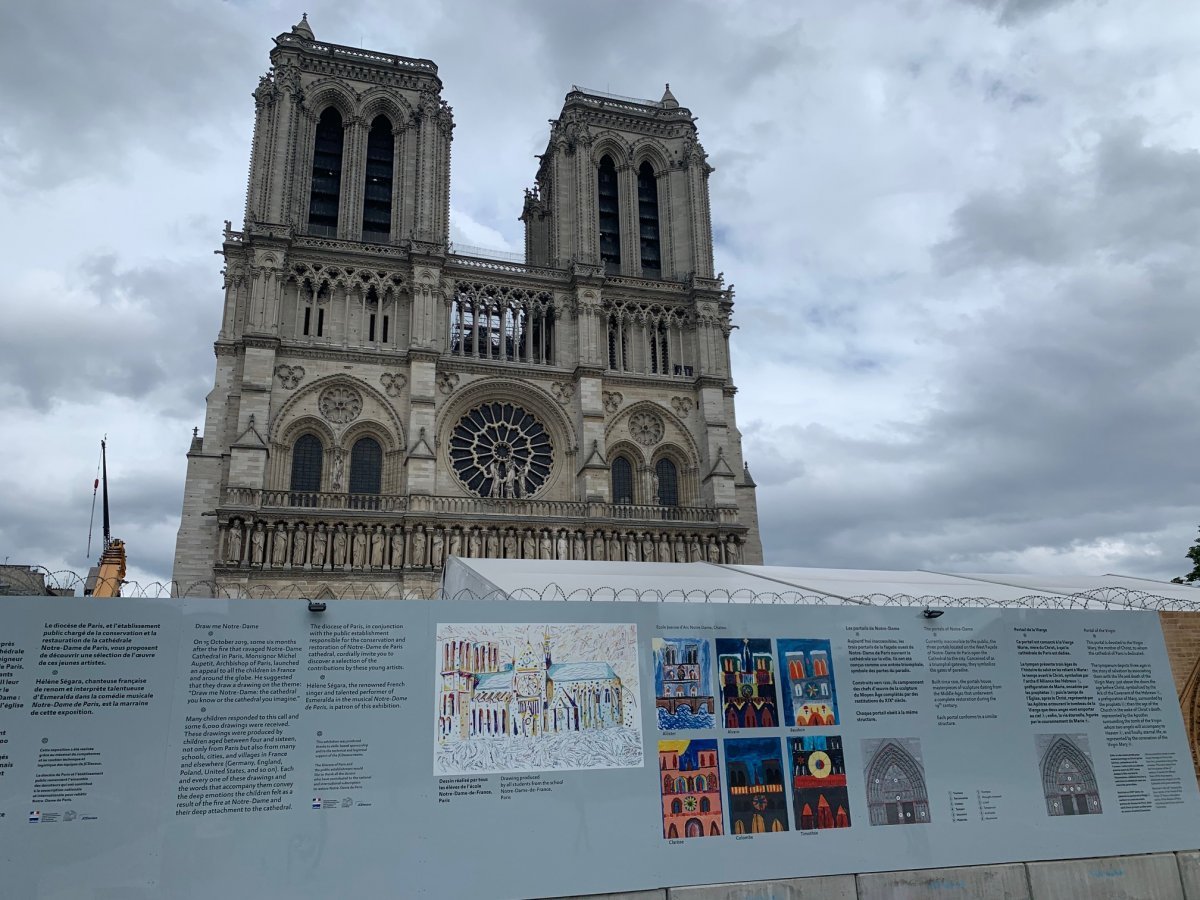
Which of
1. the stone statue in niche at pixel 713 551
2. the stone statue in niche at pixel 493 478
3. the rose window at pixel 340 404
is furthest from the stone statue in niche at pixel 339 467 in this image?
the stone statue in niche at pixel 713 551

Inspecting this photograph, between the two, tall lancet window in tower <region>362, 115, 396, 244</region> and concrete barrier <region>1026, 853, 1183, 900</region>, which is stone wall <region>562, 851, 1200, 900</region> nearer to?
concrete barrier <region>1026, 853, 1183, 900</region>

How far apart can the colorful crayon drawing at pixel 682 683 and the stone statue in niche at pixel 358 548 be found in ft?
69.5

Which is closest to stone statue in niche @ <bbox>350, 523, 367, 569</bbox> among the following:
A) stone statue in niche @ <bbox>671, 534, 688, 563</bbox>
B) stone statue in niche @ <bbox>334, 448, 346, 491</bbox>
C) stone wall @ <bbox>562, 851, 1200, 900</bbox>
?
stone statue in niche @ <bbox>334, 448, 346, 491</bbox>

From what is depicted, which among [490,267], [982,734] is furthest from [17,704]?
[490,267]

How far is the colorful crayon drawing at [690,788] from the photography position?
29.7ft

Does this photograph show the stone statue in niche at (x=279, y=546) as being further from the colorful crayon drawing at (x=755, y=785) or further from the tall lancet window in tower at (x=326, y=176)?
the colorful crayon drawing at (x=755, y=785)

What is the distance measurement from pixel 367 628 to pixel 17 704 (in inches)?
126

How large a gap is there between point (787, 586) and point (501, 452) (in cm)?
2172

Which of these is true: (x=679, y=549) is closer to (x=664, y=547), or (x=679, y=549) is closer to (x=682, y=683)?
(x=664, y=547)

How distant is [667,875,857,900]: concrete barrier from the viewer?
8844 mm

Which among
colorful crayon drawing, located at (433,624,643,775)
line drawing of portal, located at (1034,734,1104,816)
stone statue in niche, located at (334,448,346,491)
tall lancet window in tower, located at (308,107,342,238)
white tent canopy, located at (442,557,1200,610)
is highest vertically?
tall lancet window in tower, located at (308,107,342,238)

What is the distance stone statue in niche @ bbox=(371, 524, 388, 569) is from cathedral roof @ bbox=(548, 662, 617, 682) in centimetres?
2083

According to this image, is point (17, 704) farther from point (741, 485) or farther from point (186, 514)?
point (741, 485)

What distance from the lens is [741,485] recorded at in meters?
36.4
